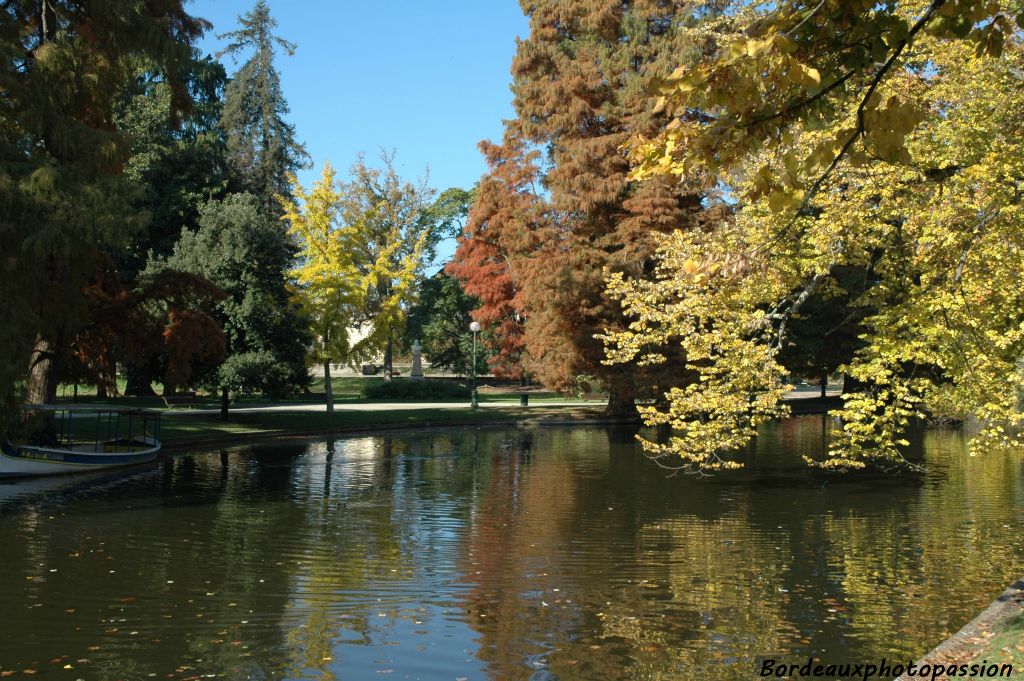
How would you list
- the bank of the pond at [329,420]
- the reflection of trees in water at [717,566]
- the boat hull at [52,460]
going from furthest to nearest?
1. the bank of the pond at [329,420]
2. the boat hull at [52,460]
3. the reflection of trees in water at [717,566]

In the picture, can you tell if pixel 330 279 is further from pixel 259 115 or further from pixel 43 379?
pixel 259 115

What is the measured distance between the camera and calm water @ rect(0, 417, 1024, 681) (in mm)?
8312

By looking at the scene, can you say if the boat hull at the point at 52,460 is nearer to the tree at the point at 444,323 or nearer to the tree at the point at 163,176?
the tree at the point at 163,176

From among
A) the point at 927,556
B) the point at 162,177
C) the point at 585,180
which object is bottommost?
the point at 927,556

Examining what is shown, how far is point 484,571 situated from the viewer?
11.8m

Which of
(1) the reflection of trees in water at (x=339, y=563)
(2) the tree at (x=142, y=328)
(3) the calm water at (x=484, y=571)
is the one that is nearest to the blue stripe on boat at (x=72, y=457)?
(3) the calm water at (x=484, y=571)

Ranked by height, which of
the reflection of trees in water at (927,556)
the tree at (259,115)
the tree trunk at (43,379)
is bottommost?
the reflection of trees in water at (927,556)

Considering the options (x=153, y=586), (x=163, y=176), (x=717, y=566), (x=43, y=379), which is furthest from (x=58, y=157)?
(x=163, y=176)

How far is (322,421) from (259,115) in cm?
3051

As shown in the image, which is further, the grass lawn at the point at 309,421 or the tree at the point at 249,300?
the tree at the point at 249,300

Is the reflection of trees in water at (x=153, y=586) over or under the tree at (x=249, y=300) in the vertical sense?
under

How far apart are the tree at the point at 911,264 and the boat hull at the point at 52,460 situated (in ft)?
44.1

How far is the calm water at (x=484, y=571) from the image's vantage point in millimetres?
8312

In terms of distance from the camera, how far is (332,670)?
785cm
